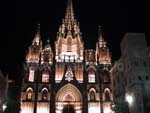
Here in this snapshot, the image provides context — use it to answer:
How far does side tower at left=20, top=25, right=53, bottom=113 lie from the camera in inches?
2457

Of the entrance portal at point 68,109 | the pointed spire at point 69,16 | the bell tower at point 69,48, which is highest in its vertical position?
the pointed spire at point 69,16

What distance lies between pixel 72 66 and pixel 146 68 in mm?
21484

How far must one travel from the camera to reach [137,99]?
49500 mm

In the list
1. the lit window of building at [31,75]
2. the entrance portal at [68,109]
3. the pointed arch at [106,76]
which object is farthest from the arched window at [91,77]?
the lit window of building at [31,75]

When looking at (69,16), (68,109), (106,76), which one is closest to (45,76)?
(68,109)

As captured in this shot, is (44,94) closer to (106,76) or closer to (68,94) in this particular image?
(68,94)

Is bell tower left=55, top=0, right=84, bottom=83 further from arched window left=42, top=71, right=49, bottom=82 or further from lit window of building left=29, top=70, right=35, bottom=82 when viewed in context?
lit window of building left=29, top=70, right=35, bottom=82

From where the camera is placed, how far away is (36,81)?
64.9 m

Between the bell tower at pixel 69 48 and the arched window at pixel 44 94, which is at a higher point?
the bell tower at pixel 69 48

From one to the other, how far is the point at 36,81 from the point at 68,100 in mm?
9582

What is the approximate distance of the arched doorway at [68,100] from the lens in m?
64.1

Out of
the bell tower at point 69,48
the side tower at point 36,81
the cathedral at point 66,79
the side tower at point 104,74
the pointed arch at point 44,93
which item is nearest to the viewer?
the side tower at point 36,81

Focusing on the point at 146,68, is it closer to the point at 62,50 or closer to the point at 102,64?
the point at 102,64

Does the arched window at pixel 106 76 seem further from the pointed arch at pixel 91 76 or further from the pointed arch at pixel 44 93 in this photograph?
the pointed arch at pixel 44 93
